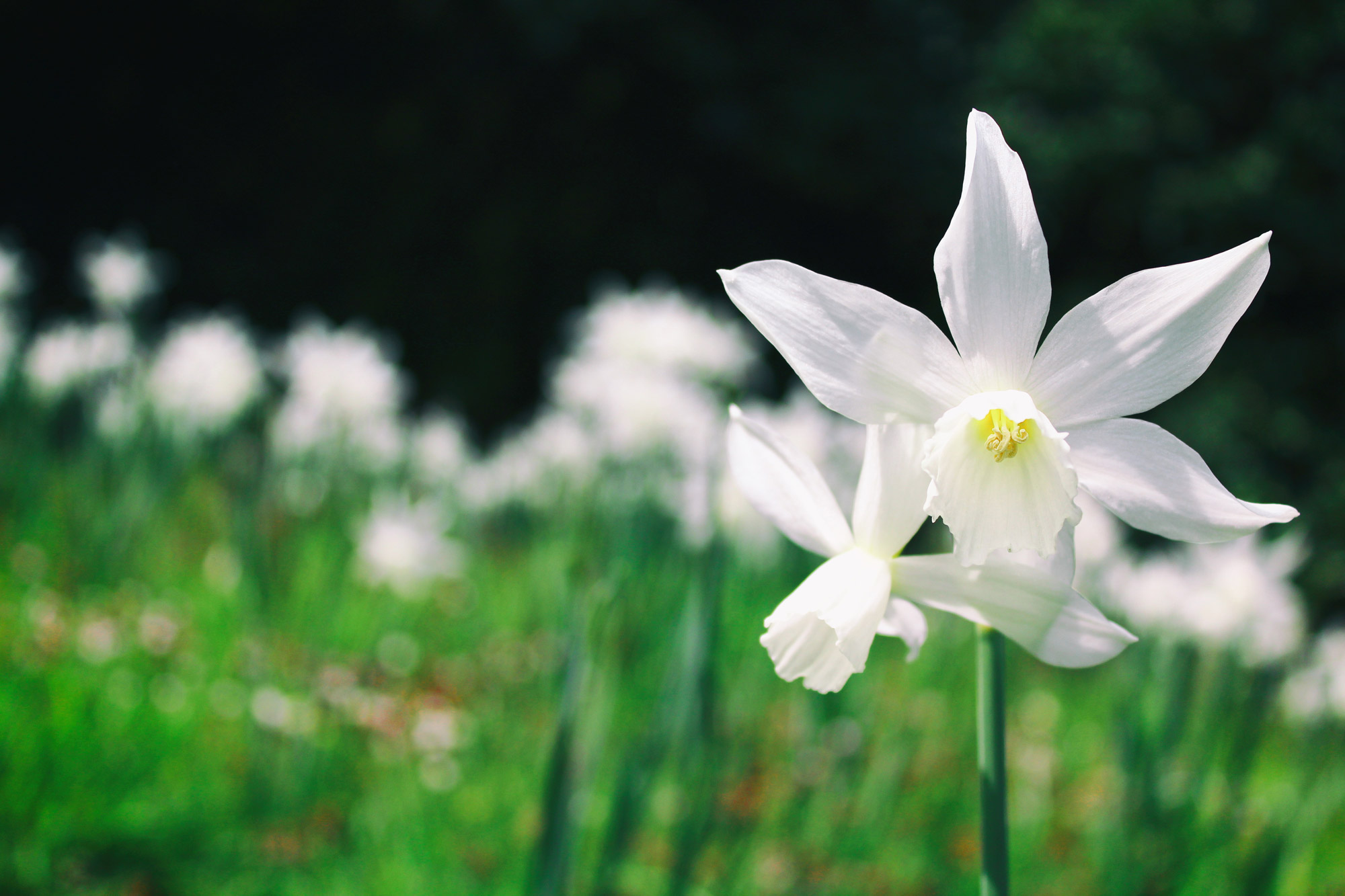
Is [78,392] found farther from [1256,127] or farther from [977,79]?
[1256,127]

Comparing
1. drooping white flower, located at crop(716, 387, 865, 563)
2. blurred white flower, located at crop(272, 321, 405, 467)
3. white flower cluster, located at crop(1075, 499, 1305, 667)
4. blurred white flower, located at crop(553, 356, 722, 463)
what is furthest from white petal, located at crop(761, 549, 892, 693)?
blurred white flower, located at crop(272, 321, 405, 467)

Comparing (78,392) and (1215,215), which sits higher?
(1215,215)

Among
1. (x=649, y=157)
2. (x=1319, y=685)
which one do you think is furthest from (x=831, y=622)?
(x=649, y=157)

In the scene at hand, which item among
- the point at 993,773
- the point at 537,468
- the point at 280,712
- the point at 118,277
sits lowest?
the point at 993,773

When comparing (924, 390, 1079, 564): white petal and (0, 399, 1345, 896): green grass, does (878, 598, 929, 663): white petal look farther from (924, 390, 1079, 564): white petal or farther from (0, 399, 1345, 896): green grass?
(0, 399, 1345, 896): green grass

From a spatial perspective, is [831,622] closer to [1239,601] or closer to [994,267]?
[994,267]

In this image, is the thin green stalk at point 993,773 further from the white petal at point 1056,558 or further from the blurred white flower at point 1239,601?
the blurred white flower at point 1239,601

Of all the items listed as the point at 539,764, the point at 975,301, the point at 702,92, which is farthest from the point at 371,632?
the point at 702,92
